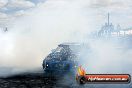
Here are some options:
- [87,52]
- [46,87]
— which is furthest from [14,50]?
[46,87]

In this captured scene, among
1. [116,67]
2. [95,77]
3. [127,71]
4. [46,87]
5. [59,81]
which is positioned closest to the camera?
[95,77]

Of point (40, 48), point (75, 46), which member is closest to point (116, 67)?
point (75, 46)

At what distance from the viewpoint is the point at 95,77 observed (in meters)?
13.8

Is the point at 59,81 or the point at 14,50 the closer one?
the point at 59,81

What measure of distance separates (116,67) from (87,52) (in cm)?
299

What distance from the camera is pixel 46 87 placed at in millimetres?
19828

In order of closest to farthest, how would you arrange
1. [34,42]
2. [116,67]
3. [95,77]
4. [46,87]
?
[95,77] < [46,87] < [116,67] < [34,42]

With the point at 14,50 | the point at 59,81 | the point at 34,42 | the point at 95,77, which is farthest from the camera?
the point at 34,42

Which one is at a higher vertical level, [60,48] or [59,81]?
[60,48]

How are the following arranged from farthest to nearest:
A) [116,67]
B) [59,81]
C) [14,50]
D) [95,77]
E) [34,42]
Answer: [34,42], [14,50], [116,67], [59,81], [95,77]

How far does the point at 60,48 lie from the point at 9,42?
11.8m

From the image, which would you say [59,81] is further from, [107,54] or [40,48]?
[40,48]

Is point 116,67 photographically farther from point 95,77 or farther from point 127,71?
point 95,77

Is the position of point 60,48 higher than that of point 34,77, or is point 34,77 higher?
point 60,48
